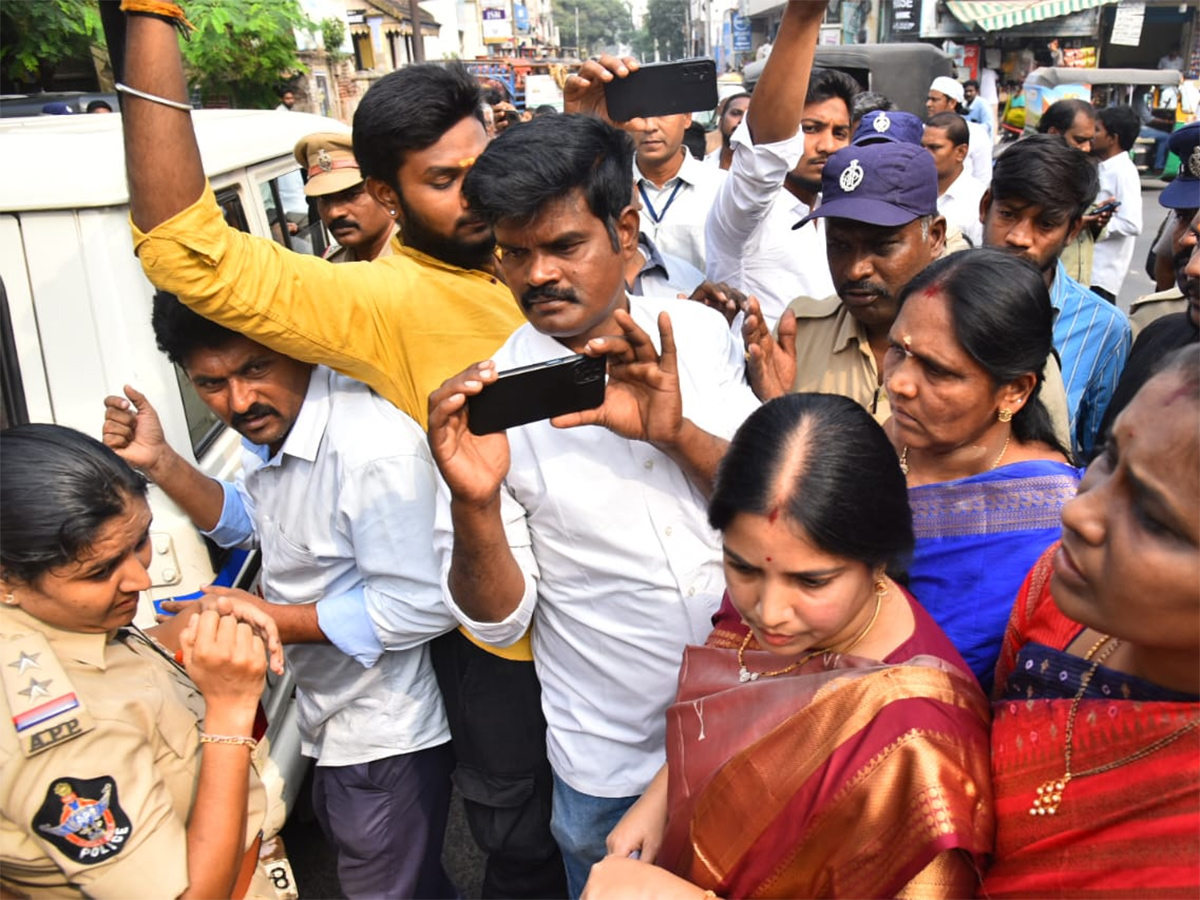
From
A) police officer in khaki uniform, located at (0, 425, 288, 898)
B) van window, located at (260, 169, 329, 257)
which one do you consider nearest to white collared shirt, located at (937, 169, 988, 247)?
van window, located at (260, 169, 329, 257)

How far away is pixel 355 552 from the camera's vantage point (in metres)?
1.95

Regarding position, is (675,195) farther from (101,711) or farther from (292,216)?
(101,711)

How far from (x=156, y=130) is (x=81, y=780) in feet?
3.52

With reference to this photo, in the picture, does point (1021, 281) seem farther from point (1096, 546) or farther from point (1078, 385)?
point (1078, 385)

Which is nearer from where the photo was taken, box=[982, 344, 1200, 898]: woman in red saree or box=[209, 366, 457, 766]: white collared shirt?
box=[982, 344, 1200, 898]: woman in red saree

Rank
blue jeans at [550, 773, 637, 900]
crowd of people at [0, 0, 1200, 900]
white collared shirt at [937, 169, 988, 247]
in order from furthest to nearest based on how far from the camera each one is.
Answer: white collared shirt at [937, 169, 988, 247], blue jeans at [550, 773, 637, 900], crowd of people at [0, 0, 1200, 900]

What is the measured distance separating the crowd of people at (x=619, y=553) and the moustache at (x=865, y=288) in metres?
0.02

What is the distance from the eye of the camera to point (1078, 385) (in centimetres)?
250

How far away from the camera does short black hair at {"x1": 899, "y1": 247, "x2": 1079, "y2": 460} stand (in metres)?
1.58

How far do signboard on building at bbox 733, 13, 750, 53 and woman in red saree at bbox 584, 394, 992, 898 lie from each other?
43344 mm

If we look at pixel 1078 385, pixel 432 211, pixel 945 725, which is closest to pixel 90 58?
pixel 432 211

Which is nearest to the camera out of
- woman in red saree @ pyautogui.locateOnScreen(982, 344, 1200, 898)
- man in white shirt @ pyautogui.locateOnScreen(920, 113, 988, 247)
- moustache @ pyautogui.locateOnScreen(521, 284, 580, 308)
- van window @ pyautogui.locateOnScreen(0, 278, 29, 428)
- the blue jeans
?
woman in red saree @ pyautogui.locateOnScreen(982, 344, 1200, 898)

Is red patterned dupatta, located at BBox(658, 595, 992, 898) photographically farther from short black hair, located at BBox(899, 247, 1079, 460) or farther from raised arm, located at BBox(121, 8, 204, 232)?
raised arm, located at BBox(121, 8, 204, 232)

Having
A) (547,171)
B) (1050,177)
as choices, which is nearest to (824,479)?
(547,171)
